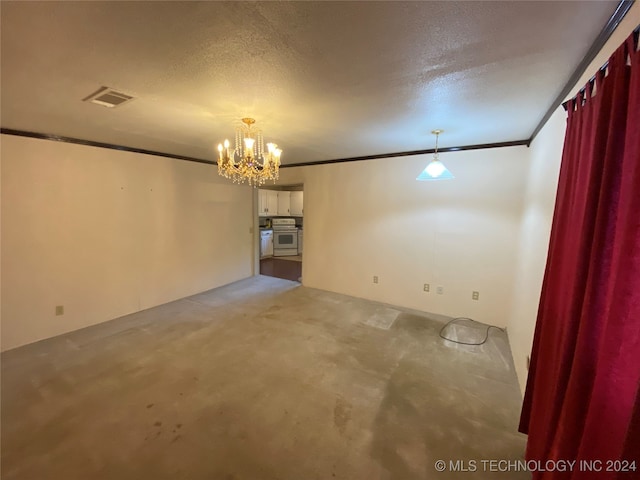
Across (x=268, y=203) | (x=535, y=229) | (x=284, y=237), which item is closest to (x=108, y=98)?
(x=535, y=229)

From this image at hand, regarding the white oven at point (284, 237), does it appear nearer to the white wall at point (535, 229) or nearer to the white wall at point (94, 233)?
the white wall at point (94, 233)

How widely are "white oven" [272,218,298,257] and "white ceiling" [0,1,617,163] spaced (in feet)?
18.4

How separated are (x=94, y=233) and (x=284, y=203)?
532 centimetres

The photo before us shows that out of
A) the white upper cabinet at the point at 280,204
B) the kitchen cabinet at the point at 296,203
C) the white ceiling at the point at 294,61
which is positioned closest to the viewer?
the white ceiling at the point at 294,61

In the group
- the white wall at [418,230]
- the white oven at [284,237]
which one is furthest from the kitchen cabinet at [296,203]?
the white wall at [418,230]

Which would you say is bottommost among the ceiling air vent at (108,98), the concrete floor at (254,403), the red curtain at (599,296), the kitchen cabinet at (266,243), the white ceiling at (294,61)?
the concrete floor at (254,403)

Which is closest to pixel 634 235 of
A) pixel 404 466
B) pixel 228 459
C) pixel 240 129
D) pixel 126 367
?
pixel 404 466

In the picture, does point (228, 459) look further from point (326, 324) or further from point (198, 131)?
point (198, 131)

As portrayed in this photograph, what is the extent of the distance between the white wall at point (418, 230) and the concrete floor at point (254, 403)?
2.22ft

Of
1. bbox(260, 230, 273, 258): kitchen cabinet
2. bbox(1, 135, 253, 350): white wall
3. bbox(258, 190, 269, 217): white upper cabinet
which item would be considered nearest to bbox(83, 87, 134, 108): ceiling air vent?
bbox(1, 135, 253, 350): white wall

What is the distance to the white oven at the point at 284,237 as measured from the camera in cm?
816

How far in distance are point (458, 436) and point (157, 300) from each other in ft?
13.9

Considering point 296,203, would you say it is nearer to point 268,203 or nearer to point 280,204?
point 280,204

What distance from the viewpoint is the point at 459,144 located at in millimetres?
3400
